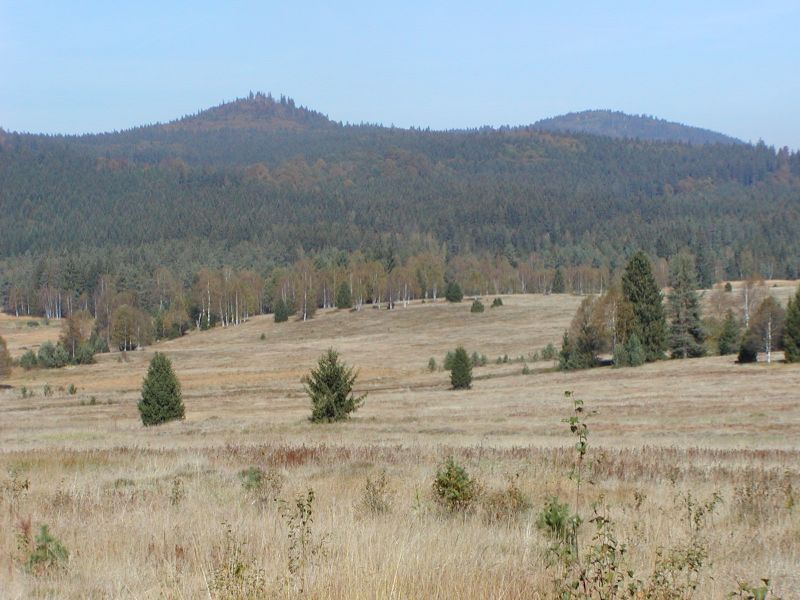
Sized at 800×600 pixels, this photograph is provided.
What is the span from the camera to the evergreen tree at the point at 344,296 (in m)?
133

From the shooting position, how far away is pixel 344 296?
5261 inches

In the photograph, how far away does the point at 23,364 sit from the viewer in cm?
9100

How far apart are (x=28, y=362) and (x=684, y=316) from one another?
72356mm

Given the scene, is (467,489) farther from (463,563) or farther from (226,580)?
(226,580)

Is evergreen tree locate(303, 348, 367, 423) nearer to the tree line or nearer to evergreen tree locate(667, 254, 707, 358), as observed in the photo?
the tree line

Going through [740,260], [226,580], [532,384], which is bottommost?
[532,384]

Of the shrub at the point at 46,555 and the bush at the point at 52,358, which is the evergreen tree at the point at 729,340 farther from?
the bush at the point at 52,358

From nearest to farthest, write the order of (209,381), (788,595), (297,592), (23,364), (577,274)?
(297,592)
(788,595)
(209,381)
(23,364)
(577,274)

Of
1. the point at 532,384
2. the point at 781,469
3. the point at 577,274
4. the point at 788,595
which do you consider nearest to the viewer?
the point at 788,595

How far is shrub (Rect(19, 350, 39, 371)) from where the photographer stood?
9100cm

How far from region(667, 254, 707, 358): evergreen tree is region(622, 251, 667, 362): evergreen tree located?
0.93 m

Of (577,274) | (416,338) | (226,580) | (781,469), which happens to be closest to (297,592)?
(226,580)

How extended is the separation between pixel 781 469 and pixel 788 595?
877 centimetres

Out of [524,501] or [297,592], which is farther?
[524,501]
